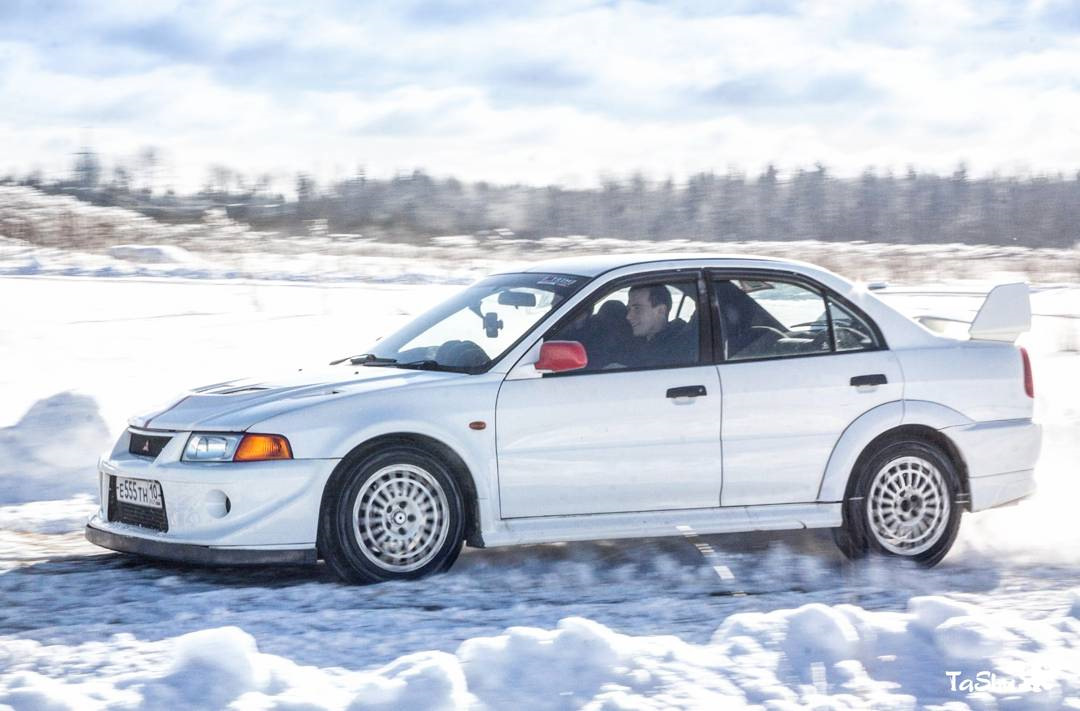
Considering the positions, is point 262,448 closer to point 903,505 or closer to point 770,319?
point 770,319

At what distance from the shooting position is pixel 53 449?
946cm

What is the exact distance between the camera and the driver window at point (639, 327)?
6.71 metres

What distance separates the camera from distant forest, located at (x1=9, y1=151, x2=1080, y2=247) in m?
54.2

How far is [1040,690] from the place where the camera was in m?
4.50

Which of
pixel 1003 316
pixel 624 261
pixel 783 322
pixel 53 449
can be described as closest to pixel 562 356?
pixel 624 261

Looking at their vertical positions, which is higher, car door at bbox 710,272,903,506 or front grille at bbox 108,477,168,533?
car door at bbox 710,272,903,506

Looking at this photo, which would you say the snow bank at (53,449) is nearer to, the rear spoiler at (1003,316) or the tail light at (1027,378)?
the rear spoiler at (1003,316)

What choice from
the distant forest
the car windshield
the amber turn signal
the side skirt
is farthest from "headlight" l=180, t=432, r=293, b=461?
the distant forest

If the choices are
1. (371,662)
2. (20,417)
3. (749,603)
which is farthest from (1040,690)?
(20,417)

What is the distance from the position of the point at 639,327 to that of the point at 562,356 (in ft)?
1.99

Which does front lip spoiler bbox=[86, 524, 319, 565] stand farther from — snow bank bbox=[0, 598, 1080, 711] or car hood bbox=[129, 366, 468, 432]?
snow bank bbox=[0, 598, 1080, 711]

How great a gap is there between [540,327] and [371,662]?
224cm

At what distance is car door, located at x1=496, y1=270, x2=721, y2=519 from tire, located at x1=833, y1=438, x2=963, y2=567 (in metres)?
0.86

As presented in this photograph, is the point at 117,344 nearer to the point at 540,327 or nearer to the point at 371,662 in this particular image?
the point at 540,327
